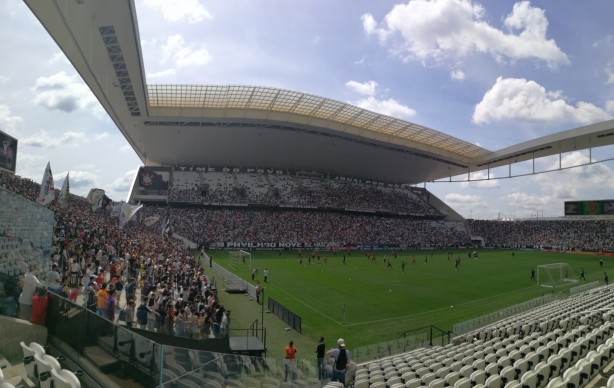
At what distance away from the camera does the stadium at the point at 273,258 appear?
7.84 m

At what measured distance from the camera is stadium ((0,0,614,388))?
309 inches

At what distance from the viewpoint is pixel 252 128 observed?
5538 centimetres

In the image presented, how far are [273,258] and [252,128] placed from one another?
1951cm

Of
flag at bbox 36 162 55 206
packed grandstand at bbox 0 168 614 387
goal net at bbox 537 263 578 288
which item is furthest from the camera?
goal net at bbox 537 263 578 288

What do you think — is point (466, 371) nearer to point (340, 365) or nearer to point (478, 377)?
point (478, 377)

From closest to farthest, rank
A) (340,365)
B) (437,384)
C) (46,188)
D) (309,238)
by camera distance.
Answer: (437,384), (340,365), (46,188), (309,238)

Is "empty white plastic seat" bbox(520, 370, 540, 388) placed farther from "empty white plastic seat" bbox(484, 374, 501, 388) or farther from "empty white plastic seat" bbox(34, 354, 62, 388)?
A: "empty white plastic seat" bbox(34, 354, 62, 388)

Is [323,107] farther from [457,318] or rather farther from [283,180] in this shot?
[457,318]

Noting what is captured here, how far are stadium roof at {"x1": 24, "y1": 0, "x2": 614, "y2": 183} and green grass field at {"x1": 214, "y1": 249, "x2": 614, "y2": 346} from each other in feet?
58.0

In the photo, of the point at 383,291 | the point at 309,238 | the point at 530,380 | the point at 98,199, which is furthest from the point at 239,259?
the point at 530,380

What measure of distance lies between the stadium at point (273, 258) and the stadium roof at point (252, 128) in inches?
10.9

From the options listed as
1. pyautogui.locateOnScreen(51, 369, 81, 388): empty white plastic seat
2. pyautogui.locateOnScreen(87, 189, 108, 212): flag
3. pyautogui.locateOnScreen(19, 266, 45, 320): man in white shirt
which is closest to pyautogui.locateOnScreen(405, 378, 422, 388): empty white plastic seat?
pyautogui.locateOnScreen(51, 369, 81, 388): empty white plastic seat

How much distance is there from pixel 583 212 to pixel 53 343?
92.1 meters

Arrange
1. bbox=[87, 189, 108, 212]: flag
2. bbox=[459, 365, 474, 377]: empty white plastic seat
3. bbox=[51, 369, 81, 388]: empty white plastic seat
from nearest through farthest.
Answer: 1. bbox=[51, 369, 81, 388]: empty white plastic seat
2. bbox=[459, 365, 474, 377]: empty white plastic seat
3. bbox=[87, 189, 108, 212]: flag
